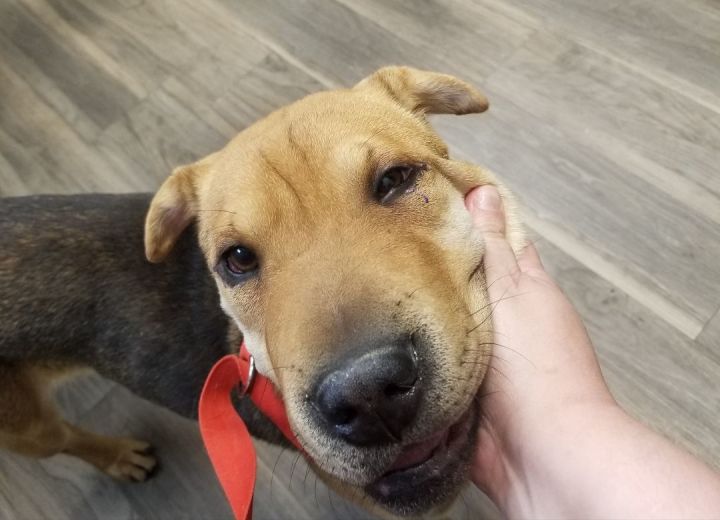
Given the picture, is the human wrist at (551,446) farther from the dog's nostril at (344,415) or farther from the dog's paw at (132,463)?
the dog's paw at (132,463)

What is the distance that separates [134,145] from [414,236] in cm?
269

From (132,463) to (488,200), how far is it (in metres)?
2.02

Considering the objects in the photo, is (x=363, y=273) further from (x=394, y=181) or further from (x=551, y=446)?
(x=551, y=446)

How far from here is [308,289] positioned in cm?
139

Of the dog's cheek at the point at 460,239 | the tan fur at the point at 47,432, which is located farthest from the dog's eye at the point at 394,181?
the tan fur at the point at 47,432

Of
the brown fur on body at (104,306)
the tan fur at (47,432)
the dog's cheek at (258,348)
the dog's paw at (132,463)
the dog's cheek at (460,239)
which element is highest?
the dog's cheek at (460,239)

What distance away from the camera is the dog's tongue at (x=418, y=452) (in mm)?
1345

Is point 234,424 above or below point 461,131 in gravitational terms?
above

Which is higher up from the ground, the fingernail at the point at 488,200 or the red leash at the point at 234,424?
the fingernail at the point at 488,200

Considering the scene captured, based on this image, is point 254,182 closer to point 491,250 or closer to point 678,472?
point 491,250

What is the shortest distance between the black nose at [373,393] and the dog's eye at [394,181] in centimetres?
48

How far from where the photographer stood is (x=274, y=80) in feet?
12.1

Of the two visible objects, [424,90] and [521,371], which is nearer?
[521,371]

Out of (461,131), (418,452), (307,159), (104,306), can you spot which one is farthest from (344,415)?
(461,131)
